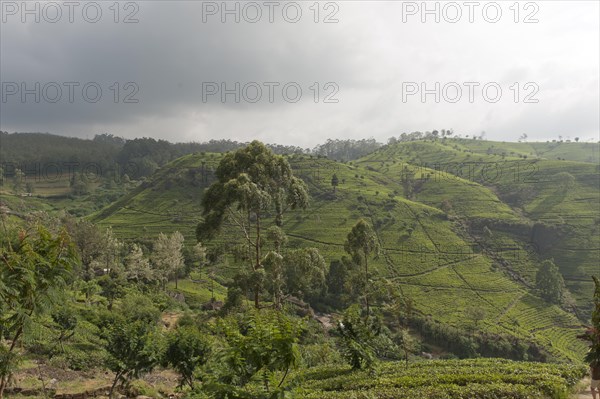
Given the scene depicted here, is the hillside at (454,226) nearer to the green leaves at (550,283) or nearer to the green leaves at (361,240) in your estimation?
the green leaves at (550,283)

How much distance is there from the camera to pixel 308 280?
19.2 meters

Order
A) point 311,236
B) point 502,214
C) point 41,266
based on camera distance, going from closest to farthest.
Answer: point 41,266
point 311,236
point 502,214

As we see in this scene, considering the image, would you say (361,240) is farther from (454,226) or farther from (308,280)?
(454,226)

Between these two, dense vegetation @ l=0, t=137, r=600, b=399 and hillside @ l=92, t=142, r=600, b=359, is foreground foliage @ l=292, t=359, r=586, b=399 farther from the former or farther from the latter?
hillside @ l=92, t=142, r=600, b=359

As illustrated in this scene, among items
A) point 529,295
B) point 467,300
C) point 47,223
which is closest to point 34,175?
point 47,223

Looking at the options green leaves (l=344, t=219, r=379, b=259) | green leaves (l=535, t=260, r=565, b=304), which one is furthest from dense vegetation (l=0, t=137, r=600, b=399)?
green leaves (l=535, t=260, r=565, b=304)

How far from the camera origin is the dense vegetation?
8.61 m

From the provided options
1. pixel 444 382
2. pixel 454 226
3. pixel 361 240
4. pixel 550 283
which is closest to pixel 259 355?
pixel 444 382

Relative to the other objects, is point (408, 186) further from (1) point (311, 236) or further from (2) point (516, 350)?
(2) point (516, 350)

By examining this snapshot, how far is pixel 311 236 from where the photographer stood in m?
99.3

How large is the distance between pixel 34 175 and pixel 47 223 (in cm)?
14558

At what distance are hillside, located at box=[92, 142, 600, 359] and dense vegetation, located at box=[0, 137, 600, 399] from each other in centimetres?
51

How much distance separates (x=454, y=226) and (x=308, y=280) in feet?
325

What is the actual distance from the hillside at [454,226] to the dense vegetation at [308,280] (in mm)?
508
